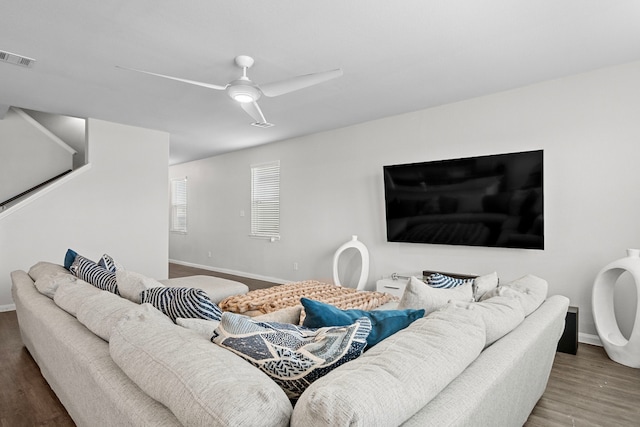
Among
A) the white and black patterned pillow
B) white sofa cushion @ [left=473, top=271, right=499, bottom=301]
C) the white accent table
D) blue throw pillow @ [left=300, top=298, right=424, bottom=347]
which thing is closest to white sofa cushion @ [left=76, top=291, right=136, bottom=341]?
the white and black patterned pillow

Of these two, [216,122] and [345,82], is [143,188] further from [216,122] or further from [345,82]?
[345,82]

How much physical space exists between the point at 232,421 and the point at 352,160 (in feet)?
15.6

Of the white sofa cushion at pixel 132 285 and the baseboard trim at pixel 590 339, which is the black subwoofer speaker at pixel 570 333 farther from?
the white sofa cushion at pixel 132 285

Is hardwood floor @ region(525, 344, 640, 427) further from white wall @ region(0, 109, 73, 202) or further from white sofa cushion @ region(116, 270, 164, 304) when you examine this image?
white wall @ region(0, 109, 73, 202)

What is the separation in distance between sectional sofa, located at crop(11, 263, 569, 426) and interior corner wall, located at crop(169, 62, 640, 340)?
2.11 meters

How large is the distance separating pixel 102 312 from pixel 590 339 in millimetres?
4092

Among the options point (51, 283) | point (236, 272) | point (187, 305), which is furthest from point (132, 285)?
point (236, 272)

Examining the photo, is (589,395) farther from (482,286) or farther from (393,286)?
(393,286)

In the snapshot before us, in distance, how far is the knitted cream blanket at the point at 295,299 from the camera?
9.09 feet

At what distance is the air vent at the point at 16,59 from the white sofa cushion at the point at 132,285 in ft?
8.16

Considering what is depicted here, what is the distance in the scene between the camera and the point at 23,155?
603cm

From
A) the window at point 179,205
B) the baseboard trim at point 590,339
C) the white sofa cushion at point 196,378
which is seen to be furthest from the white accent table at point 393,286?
the window at point 179,205

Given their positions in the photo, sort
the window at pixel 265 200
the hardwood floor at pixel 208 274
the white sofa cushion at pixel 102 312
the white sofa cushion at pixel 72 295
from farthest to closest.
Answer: the window at pixel 265 200 < the hardwood floor at pixel 208 274 < the white sofa cushion at pixel 72 295 < the white sofa cushion at pixel 102 312

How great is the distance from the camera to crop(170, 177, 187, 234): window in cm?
873
